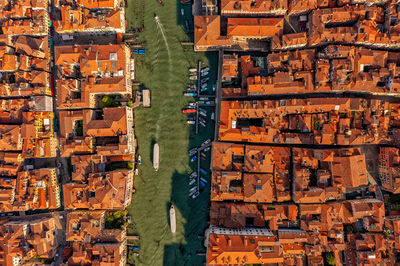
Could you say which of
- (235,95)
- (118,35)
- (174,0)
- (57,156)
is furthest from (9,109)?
(235,95)

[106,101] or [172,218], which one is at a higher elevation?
[106,101]

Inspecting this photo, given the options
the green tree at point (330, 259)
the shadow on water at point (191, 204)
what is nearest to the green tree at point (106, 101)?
the shadow on water at point (191, 204)

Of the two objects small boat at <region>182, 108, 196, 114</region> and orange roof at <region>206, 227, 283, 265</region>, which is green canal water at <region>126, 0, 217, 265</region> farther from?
orange roof at <region>206, 227, 283, 265</region>

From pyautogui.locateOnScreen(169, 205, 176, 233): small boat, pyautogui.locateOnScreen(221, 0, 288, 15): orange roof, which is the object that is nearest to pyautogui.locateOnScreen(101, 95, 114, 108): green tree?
pyautogui.locateOnScreen(169, 205, 176, 233): small boat

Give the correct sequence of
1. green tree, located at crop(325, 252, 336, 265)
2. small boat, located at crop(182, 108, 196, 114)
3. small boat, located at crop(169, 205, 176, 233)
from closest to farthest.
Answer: green tree, located at crop(325, 252, 336, 265) < small boat, located at crop(169, 205, 176, 233) < small boat, located at crop(182, 108, 196, 114)

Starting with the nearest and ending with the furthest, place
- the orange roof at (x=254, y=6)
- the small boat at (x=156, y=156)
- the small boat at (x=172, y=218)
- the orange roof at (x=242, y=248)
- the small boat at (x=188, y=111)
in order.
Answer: the orange roof at (x=242, y=248)
the orange roof at (x=254, y=6)
the small boat at (x=172, y=218)
the small boat at (x=156, y=156)
the small boat at (x=188, y=111)

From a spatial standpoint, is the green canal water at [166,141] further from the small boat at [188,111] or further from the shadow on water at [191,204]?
the small boat at [188,111]

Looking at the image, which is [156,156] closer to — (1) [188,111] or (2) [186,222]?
(1) [188,111]

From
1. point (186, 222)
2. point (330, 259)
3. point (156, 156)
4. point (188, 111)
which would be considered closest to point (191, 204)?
point (186, 222)

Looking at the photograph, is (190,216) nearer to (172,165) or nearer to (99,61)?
(172,165)

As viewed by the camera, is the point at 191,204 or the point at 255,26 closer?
the point at 255,26

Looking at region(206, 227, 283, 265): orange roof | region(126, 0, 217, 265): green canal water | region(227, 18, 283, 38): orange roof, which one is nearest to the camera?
region(206, 227, 283, 265): orange roof
